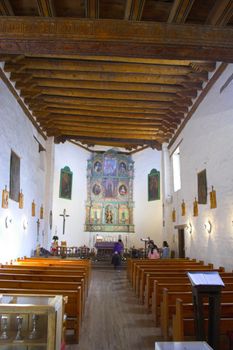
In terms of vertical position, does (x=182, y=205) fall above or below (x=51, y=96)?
below

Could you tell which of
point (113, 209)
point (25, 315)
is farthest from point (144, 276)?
point (113, 209)

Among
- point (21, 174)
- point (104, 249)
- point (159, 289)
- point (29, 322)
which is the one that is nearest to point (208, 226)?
point (159, 289)

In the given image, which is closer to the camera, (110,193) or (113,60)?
(113,60)

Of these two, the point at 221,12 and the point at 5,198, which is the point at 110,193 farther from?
the point at 221,12

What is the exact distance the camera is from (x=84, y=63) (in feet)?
28.4

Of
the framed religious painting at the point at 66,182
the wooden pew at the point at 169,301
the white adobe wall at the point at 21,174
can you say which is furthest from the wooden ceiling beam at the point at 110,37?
the framed religious painting at the point at 66,182

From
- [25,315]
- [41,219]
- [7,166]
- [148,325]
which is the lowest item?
[148,325]

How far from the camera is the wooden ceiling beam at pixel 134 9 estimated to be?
222 inches

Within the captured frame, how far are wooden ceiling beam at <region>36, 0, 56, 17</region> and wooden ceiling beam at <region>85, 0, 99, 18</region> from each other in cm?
66

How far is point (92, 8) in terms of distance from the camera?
18.7 ft

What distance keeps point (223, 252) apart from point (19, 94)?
789cm

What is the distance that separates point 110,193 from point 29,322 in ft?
57.1

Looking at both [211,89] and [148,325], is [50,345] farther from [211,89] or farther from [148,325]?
[211,89]

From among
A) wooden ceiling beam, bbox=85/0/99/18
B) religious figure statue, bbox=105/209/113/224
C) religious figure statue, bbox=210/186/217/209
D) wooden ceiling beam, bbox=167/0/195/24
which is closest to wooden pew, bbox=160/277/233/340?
religious figure statue, bbox=210/186/217/209
